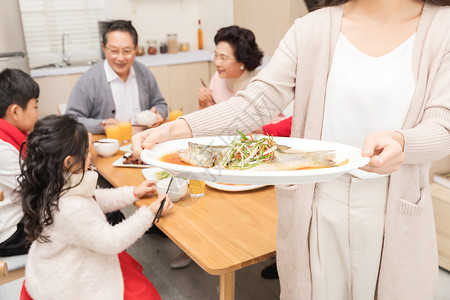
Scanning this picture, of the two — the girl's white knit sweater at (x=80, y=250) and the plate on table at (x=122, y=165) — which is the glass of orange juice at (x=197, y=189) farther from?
the plate on table at (x=122, y=165)

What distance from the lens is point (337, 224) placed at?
3.92 feet

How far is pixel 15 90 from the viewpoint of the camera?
7.39 ft

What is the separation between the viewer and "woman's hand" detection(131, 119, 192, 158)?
107 centimetres

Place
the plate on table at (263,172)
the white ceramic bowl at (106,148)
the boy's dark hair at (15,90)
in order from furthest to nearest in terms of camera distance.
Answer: the white ceramic bowl at (106,148)
the boy's dark hair at (15,90)
the plate on table at (263,172)

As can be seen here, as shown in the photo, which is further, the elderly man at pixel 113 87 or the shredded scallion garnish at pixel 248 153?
the elderly man at pixel 113 87

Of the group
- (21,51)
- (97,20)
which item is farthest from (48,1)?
(21,51)

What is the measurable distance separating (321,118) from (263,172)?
40cm

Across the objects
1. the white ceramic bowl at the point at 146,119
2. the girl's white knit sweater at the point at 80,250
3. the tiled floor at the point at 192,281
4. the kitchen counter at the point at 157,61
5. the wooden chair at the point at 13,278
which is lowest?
the tiled floor at the point at 192,281

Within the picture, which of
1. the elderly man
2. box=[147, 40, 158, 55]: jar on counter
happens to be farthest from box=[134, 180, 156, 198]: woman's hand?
box=[147, 40, 158, 55]: jar on counter

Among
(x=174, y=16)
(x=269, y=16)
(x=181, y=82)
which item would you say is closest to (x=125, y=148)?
(x=269, y=16)

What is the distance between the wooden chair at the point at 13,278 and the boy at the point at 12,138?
4cm

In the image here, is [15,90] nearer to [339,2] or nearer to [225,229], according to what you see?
[225,229]

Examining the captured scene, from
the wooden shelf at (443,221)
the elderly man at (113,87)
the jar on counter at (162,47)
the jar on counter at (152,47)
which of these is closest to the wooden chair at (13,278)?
the elderly man at (113,87)

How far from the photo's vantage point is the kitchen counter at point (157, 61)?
14.3 feet
